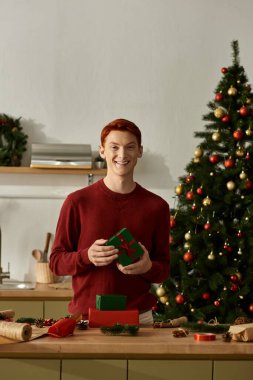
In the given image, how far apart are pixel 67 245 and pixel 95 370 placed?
22.3 inches

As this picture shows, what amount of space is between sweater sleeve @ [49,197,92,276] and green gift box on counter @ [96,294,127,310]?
140 mm

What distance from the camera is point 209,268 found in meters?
4.21

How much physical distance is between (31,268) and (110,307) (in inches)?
104

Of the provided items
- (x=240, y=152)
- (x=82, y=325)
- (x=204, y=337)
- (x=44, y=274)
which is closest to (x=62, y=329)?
(x=82, y=325)

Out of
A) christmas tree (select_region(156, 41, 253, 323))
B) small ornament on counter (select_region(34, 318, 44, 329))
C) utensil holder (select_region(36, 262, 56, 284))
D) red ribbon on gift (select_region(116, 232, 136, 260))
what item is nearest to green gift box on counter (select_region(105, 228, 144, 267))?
red ribbon on gift (select_region(116, 232, 136, 260))

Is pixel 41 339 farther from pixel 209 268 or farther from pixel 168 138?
pixel 168 138

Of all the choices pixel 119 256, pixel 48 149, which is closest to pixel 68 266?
pixel 119 256

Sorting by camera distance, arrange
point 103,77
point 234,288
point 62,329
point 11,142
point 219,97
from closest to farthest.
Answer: point 62,329 < point 234,288 < point 219,97 < point 11,142 < point 103,77

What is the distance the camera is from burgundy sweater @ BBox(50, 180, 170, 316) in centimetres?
247

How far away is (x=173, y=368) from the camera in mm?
2117

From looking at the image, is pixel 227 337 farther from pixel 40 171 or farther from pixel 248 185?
pixel 40 171

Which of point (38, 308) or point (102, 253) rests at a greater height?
point (102, 253)

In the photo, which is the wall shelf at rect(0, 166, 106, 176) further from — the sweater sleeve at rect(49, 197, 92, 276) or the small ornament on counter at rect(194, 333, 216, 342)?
the small ornament on counter at rect(194, 333, 216, 342)

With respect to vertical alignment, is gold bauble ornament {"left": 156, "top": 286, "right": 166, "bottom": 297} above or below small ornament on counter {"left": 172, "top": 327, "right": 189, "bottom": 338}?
above
